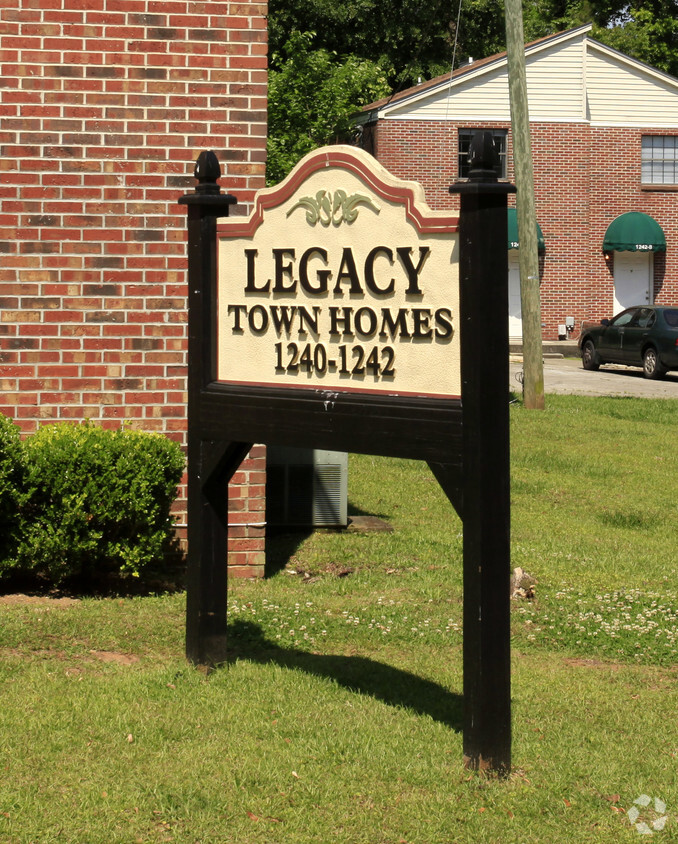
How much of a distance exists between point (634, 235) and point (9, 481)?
29.9m

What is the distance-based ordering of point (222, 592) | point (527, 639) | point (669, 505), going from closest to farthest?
1. point (222, 592)
2. point (527, 639)
3. point (669, 505)

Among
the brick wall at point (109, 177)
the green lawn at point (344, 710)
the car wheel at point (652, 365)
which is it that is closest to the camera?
the green lawn at point (344, 710)

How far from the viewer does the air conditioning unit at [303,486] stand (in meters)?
9.11

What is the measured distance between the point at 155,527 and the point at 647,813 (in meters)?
3.82

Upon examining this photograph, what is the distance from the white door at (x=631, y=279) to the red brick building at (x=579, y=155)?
0.03 metres

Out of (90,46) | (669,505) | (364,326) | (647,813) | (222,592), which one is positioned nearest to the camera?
(647,813)

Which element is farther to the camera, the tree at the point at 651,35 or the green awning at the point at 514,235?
the tree at the point at 651,35

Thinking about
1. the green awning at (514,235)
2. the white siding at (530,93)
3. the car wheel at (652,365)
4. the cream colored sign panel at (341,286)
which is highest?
the white siding at (530,93)

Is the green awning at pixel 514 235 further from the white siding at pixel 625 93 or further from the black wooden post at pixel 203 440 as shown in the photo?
the black wooden post at pixel 203 440

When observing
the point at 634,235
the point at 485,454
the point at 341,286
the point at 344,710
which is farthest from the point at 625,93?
the point at 485,454

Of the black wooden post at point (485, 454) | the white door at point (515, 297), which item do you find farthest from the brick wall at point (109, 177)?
the white door at point (515, 297)

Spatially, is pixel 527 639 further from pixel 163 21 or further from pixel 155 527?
pixel 163 21

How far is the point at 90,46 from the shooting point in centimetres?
744

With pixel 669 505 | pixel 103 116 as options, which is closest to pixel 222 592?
pixel 103 116
